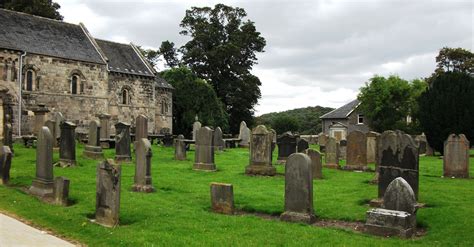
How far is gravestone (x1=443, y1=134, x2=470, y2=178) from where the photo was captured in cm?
1683

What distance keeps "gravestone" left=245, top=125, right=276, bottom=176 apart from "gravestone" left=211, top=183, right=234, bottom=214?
6.05 m

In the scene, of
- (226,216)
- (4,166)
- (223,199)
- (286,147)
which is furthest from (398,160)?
(4,166)

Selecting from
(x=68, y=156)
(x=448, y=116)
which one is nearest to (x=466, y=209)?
(x=68, y=156)

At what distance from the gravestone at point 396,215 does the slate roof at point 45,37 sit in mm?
29304

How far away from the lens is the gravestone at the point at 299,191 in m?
9.78

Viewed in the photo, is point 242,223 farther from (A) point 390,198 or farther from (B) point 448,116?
(B) point 448,116

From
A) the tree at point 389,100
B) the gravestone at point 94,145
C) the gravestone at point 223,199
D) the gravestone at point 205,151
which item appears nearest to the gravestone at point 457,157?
the gravestone at point 205,151

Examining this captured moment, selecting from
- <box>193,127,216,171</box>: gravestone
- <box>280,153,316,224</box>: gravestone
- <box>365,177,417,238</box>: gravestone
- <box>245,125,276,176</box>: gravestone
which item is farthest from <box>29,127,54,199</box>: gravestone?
<box>365,177,417,238</box>: gravestone

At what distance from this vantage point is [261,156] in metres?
16.8

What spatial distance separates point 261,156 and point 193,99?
1317 inches

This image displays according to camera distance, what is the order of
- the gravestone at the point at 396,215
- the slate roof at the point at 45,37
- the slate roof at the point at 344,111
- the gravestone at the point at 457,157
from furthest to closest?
the slate roof at the point at 344,111, the slate roof at the point at 45,37, the gravestone at the point at 457,157, the gravestone at the point at 396,215

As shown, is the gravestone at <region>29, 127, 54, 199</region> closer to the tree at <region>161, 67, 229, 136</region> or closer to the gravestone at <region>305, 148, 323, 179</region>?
the gravestone at <region>305, 148, 323, 179</region>

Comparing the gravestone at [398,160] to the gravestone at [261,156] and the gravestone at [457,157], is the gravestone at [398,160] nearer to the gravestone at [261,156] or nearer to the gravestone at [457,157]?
the gravestone at [261,156]

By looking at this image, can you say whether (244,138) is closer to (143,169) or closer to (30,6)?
(143,169)
